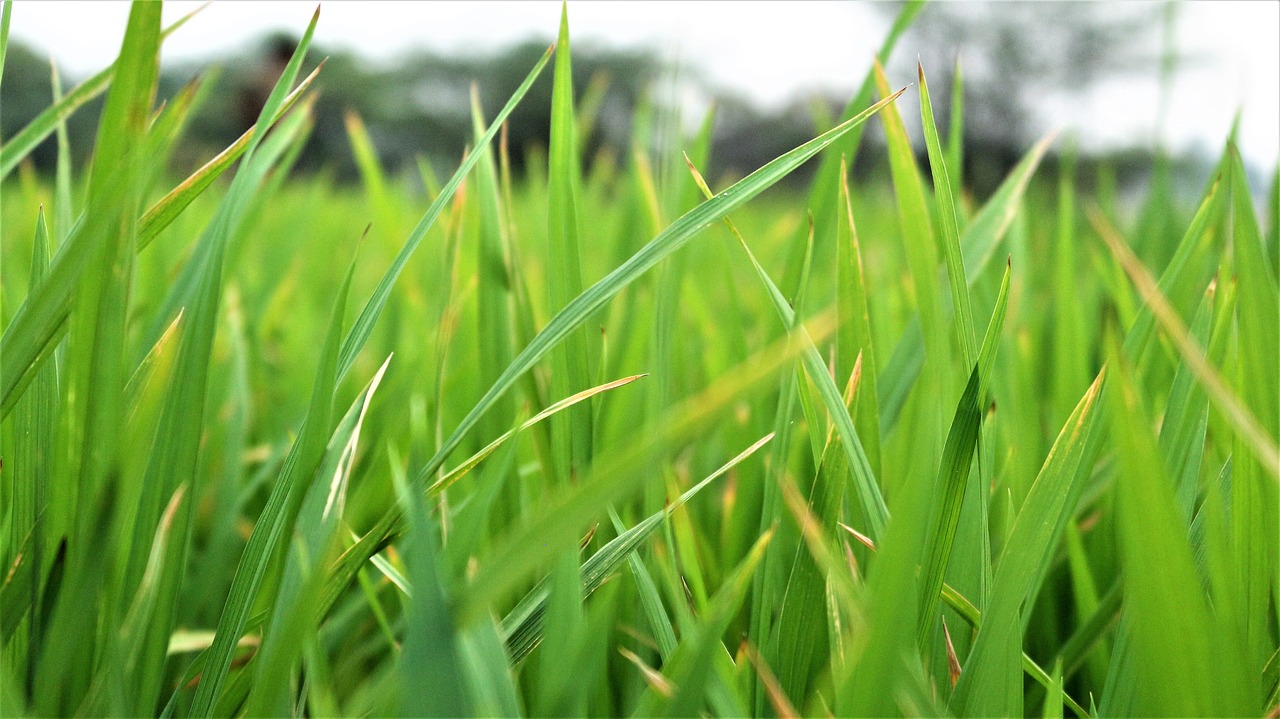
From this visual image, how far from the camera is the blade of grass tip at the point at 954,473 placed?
0.23 meters

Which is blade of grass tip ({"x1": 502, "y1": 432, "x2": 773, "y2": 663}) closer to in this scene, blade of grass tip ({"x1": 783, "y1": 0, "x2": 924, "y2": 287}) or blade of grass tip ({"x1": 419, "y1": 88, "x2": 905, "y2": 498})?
blade of grass tip ({"x1": 419, "y1": 88, "x2": 905, "y2": 498})

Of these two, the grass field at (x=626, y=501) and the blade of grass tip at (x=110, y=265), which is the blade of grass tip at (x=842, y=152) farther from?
the blade of grass tip at (x=110, y=265)

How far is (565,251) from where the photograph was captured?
0.32 metres

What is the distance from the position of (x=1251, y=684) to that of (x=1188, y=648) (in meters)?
0.06

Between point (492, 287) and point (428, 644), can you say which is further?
point (492, 287)

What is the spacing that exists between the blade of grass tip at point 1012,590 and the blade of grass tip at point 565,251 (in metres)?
0.15

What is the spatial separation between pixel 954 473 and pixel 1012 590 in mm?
34

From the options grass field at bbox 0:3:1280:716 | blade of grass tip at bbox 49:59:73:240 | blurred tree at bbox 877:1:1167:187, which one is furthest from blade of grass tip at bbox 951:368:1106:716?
blurred tree at bbox 877:1:1167:187

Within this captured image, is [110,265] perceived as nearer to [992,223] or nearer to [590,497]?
[590,497]

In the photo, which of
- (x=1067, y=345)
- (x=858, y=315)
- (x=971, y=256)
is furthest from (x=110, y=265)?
(x=1067, y=345)

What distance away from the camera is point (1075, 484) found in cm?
26

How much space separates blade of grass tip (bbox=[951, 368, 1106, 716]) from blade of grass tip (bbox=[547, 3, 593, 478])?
0.50ft

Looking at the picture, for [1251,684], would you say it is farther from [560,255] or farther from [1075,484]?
[560,255]

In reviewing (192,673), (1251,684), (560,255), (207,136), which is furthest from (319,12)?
(207,136)
